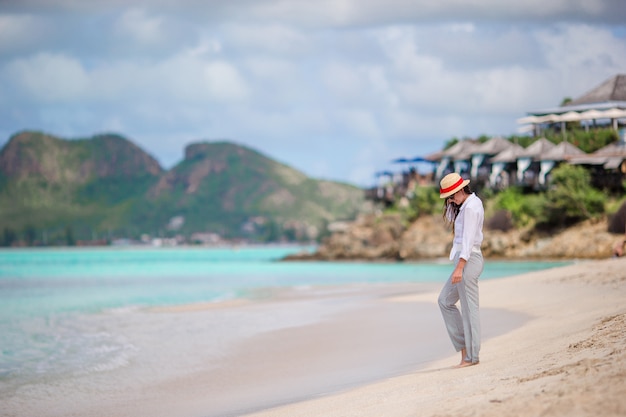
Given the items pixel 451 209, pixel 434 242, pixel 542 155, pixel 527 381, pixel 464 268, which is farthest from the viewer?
pixel 434 242

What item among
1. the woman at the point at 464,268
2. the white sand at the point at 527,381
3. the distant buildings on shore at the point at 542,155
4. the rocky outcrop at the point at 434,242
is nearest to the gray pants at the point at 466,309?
the woman at the point at 464,268

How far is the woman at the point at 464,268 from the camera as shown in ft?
23.8

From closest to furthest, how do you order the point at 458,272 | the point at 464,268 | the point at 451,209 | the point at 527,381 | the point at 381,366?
the point at 527,381
the point at 458,272
the point at 464,268
the point at 451,209
the point at 381,366

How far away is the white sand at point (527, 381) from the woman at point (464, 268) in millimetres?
324

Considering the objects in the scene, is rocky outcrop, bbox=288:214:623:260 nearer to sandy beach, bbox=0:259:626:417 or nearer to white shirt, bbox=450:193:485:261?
sandy beach, bbox=0:259:626:417

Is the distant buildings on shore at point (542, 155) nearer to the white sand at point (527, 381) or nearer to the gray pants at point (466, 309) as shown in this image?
the white sand at point (527, 381)

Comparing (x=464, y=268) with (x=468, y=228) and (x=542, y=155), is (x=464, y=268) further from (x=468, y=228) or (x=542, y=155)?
(x=542, y=155)

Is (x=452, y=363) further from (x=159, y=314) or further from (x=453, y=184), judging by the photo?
(x=159, y=314)

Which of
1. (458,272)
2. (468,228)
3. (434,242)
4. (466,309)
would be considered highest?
(468,228)

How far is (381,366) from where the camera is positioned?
9258 millimetres

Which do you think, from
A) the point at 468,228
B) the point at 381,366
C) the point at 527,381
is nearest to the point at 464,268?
the point at 468,228

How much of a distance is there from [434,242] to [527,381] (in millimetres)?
49975

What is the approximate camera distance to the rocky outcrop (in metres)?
42.5

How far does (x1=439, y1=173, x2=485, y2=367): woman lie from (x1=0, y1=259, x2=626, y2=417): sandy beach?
0.34 m
